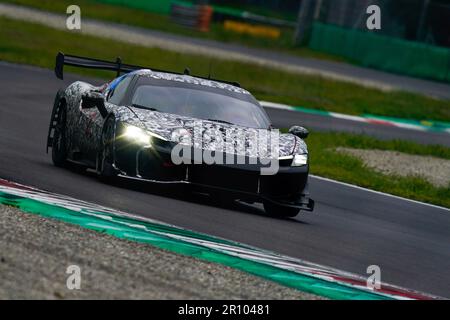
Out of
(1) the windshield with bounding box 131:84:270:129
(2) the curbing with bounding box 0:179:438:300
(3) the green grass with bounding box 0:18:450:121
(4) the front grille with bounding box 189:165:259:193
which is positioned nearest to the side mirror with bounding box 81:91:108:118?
(1) the windshield with bounding box 131:84:270:129

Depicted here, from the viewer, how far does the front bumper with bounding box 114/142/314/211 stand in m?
11.1

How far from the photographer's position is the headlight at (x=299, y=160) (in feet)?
38.1

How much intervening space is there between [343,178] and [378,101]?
15.5 metres

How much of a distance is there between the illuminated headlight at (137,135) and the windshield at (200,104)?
72 centimetres

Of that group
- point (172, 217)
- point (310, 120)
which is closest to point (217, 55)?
point (310, 120)

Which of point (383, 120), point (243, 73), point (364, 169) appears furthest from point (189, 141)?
point (243, 73)

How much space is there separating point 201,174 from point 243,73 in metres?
22.5

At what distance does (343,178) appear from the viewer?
1678 centimetres

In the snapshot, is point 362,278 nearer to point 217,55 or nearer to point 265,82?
point 265,82

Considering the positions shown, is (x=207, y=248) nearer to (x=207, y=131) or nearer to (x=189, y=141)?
(x=189, y=141)

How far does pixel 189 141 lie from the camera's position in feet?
36.8

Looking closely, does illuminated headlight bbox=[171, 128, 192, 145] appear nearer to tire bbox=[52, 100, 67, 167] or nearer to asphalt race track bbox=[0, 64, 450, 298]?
asphalt race track bbox=[0, 64, 450, 298]

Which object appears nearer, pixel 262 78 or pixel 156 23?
pixel 262 78

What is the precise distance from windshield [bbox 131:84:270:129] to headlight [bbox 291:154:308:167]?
73cm
